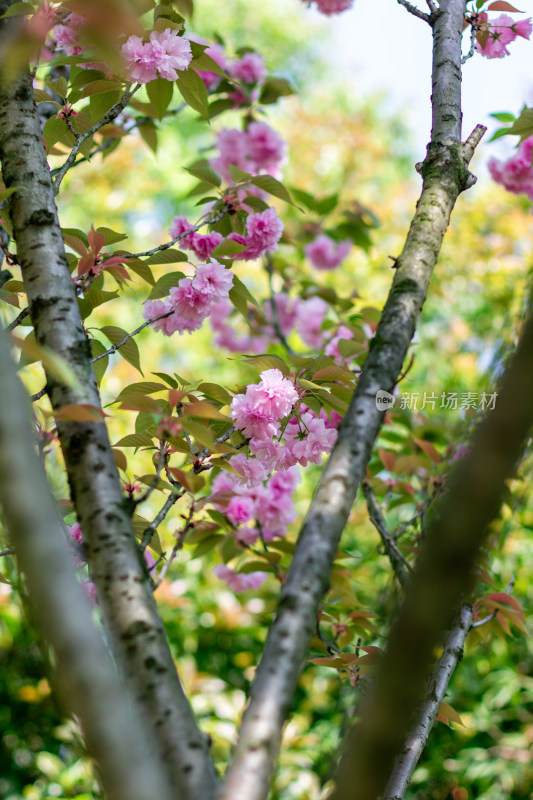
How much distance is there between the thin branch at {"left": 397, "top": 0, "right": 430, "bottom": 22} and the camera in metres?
1.06

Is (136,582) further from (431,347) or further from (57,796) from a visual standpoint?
(431,347)

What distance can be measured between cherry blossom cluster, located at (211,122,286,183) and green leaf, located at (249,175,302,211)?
0.78 meters

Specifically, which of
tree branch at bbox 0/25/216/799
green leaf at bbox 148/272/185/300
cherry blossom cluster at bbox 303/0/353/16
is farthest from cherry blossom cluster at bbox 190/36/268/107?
tree branch at bbox 0/25/216/799

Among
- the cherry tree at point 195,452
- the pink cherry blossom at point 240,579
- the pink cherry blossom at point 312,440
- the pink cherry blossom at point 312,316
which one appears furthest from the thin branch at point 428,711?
the pink cherry blossom at point 312,316

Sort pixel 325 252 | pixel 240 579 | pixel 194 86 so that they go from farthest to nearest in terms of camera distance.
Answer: pixel 325 252 < pixel 240 579 < pixel 194 86

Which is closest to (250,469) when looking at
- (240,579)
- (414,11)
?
(240,579)

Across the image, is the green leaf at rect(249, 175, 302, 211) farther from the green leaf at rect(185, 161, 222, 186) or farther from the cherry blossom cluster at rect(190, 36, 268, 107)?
the cherry blossom cluster at rect(190, 36, 268, 107)

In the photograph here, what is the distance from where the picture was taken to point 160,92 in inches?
49.1

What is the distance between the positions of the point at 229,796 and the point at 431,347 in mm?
3485

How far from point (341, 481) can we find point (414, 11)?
0.86 metres

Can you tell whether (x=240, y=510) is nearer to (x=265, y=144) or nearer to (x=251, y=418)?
(x=251, y=418)

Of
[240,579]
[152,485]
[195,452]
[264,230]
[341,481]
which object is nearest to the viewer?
[341,481]

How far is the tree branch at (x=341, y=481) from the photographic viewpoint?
0.51m

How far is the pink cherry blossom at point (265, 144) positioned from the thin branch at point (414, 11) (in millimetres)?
963
